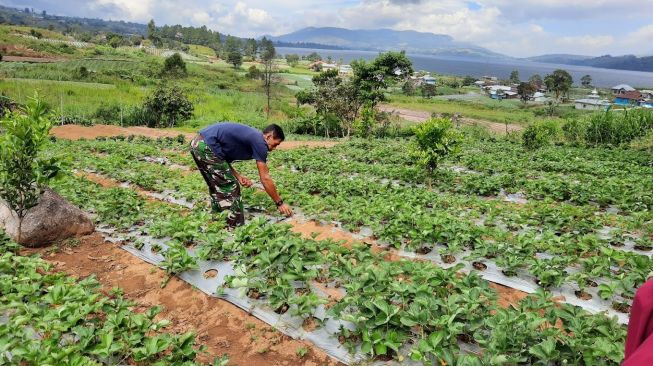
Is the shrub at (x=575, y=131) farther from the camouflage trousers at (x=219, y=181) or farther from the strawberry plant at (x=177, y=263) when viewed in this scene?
the strawberry plant at (x=177, y=263)

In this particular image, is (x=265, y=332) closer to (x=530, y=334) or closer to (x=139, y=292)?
(x=139, y=292)

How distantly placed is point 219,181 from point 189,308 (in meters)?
2.10

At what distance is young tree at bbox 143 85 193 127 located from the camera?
25.0 meters

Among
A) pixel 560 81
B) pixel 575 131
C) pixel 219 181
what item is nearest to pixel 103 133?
pixel 219 181

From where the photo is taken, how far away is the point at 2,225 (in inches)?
204

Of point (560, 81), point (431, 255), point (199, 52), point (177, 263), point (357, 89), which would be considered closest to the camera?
point (177, 263)

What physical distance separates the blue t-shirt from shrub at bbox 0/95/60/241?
1792 mm

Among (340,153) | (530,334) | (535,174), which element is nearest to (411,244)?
(530,334)

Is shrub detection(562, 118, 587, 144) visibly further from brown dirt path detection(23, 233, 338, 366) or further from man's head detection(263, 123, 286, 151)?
brown dirt path detection(23, 233, 338, 366)

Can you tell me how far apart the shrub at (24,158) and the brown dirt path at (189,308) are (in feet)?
2.30

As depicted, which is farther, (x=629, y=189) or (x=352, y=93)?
(x=352, y=93)

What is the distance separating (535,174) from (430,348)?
805 cm

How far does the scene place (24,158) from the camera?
456 centimetres

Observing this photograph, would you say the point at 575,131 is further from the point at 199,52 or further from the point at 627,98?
the point at 199,52
